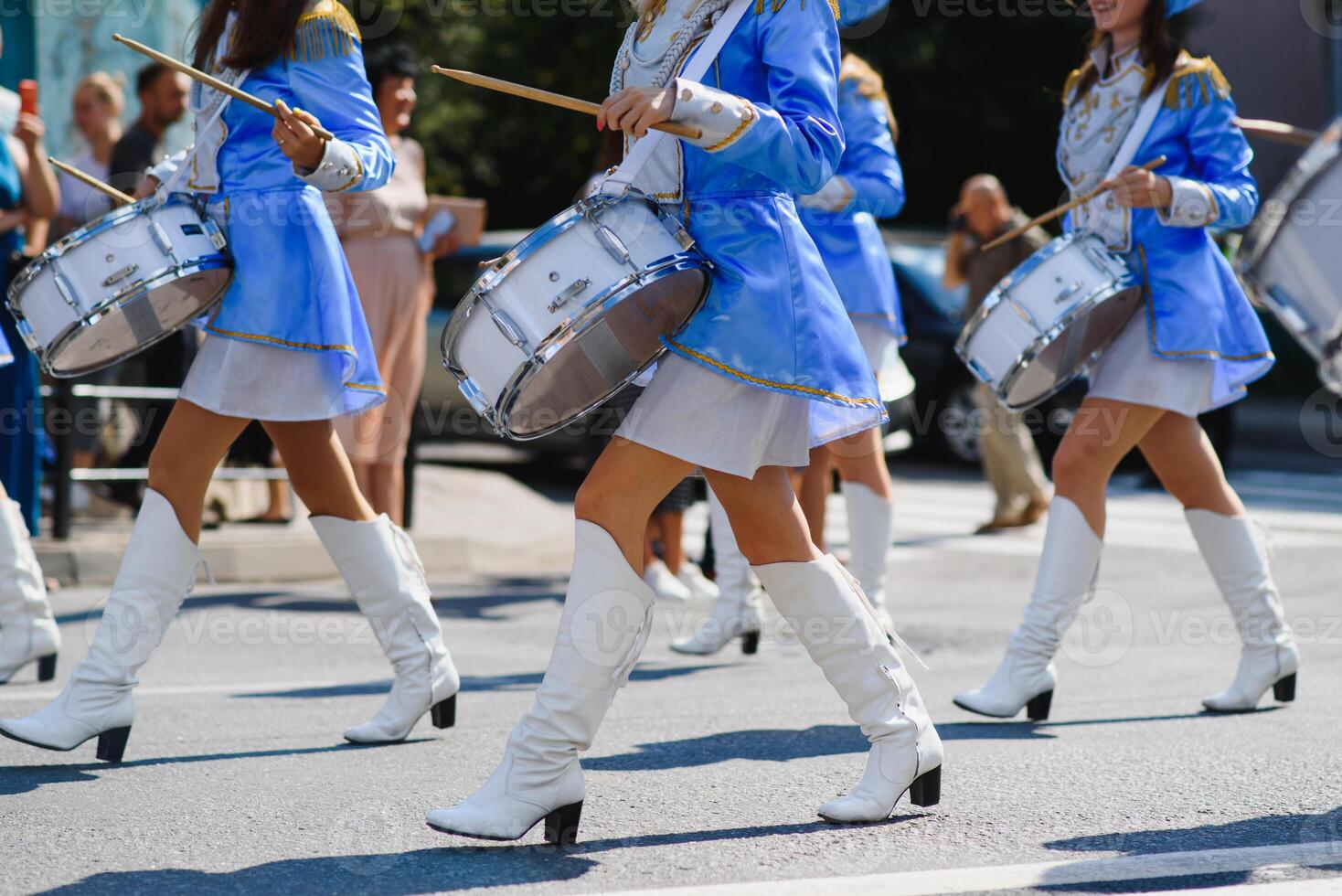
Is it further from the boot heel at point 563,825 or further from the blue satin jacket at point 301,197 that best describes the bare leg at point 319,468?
the boot heel at point 563,825

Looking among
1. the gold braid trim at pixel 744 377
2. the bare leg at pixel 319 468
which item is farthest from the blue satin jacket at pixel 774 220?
the bare leg at pixel 319 468

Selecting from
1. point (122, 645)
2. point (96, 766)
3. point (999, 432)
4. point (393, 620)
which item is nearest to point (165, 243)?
point (122, 645)

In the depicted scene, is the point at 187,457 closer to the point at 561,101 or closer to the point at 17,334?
the point at 561,101

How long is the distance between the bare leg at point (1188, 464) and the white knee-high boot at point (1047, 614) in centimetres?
30

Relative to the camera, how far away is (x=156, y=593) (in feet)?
13.6

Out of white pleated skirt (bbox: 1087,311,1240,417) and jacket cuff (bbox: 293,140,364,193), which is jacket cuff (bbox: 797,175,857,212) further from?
jacket cuff (bbox: 293,140,364,193)

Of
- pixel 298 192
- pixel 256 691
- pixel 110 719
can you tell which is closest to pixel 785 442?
pixel 298 192

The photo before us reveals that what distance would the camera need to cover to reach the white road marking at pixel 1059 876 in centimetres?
314

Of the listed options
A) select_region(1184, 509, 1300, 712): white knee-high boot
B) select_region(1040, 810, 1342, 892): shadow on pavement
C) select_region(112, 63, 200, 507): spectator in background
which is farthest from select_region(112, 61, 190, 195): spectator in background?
select_region(1040, 810, 1342, 892): shadow on pavement

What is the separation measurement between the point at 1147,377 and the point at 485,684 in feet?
7.15

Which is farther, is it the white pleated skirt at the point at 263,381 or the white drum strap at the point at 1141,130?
the white drum strap at the point at 1141,130

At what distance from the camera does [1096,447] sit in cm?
480

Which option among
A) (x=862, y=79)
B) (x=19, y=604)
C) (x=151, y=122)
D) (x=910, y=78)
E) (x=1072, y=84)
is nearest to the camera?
(x=19, y=604)

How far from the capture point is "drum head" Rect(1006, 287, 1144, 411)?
4730 mm
